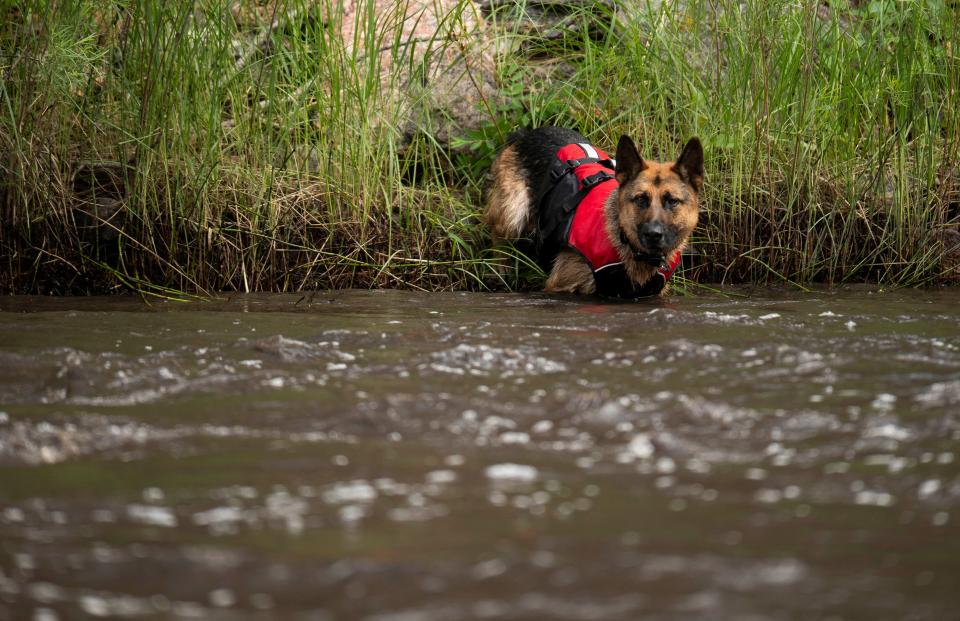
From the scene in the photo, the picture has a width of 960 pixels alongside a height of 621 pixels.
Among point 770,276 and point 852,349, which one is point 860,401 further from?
point 770,276

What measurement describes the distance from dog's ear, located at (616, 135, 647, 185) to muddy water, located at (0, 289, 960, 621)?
2.16 m

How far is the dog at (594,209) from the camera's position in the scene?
582 centimetres

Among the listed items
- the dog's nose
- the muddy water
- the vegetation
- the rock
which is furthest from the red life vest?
the muddy water

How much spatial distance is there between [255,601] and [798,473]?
4.06ft

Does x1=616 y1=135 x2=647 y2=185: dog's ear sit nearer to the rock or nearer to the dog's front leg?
the dog's front leg

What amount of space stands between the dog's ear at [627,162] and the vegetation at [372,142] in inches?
25.5

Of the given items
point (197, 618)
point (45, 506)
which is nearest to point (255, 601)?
point (197, 618)

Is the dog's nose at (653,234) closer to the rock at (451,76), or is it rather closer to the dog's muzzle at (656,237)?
the dog's muzzle at (656,237)

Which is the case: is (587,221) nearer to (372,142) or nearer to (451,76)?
(372,142)

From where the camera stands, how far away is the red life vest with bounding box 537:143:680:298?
598cm

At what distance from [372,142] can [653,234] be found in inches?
69.7

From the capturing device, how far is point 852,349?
145 inches

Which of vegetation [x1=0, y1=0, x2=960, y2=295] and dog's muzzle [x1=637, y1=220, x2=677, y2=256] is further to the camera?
dog's muzzle [x1=637, y1=220, x2=677, y2=256]

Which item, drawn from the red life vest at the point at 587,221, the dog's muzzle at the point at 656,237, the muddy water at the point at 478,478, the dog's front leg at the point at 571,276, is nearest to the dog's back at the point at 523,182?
the red life vest at the point at 587,221
